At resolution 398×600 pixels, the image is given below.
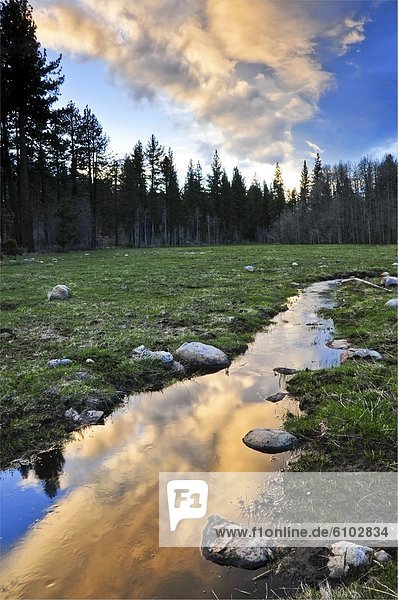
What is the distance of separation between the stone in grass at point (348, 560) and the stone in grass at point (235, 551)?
0.54 m

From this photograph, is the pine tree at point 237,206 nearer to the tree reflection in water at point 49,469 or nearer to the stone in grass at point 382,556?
the tree reflection in water at point 49,469

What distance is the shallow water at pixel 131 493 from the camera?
330 centimetres

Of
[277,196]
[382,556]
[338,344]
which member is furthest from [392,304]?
[277,196]

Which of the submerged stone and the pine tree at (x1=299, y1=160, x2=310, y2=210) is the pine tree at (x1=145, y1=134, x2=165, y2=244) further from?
the submerged stone

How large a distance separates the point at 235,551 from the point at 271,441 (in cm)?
200

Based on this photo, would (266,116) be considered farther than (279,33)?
Yes

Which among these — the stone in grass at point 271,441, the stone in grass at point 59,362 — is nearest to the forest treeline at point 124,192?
the stone in grass at point 59,362

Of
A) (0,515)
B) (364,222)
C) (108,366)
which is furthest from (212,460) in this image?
(364,222)

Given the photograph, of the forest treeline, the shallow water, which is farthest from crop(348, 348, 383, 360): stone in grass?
the forest treeline

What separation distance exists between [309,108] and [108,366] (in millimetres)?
13256

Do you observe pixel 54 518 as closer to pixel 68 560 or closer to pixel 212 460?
pixel 68 560

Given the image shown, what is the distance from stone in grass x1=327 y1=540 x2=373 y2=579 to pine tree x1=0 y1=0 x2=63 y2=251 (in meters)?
33.5

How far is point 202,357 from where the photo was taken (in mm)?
8781

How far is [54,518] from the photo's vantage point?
4105 millimetres
